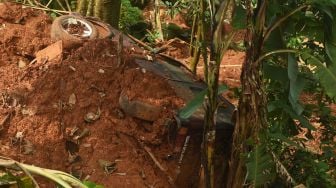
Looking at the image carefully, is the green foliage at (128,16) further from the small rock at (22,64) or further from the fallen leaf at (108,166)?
the fallen leaf at (108,166)

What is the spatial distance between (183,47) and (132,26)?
1.01m

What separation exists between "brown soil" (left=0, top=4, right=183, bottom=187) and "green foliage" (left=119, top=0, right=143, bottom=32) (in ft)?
12.5

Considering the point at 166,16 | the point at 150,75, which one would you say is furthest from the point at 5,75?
the point at 166,16

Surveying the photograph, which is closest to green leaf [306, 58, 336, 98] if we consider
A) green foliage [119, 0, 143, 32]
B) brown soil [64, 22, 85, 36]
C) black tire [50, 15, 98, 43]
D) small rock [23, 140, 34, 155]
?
small rock [23, 140, 34, 155]

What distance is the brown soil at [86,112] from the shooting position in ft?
12.2

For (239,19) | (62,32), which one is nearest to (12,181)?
(239,19)

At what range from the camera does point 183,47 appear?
7.96m

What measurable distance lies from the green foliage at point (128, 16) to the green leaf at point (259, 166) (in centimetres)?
521

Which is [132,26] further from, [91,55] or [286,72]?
[286,72]

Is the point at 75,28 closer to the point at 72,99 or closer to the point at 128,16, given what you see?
the point at 72,99

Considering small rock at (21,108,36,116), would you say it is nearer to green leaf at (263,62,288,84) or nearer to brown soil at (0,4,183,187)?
brown soil at (0,4,183,187)

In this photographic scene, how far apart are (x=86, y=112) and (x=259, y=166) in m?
1.47

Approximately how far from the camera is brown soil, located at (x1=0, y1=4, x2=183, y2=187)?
371cm

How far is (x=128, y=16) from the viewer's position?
27.6 feet
